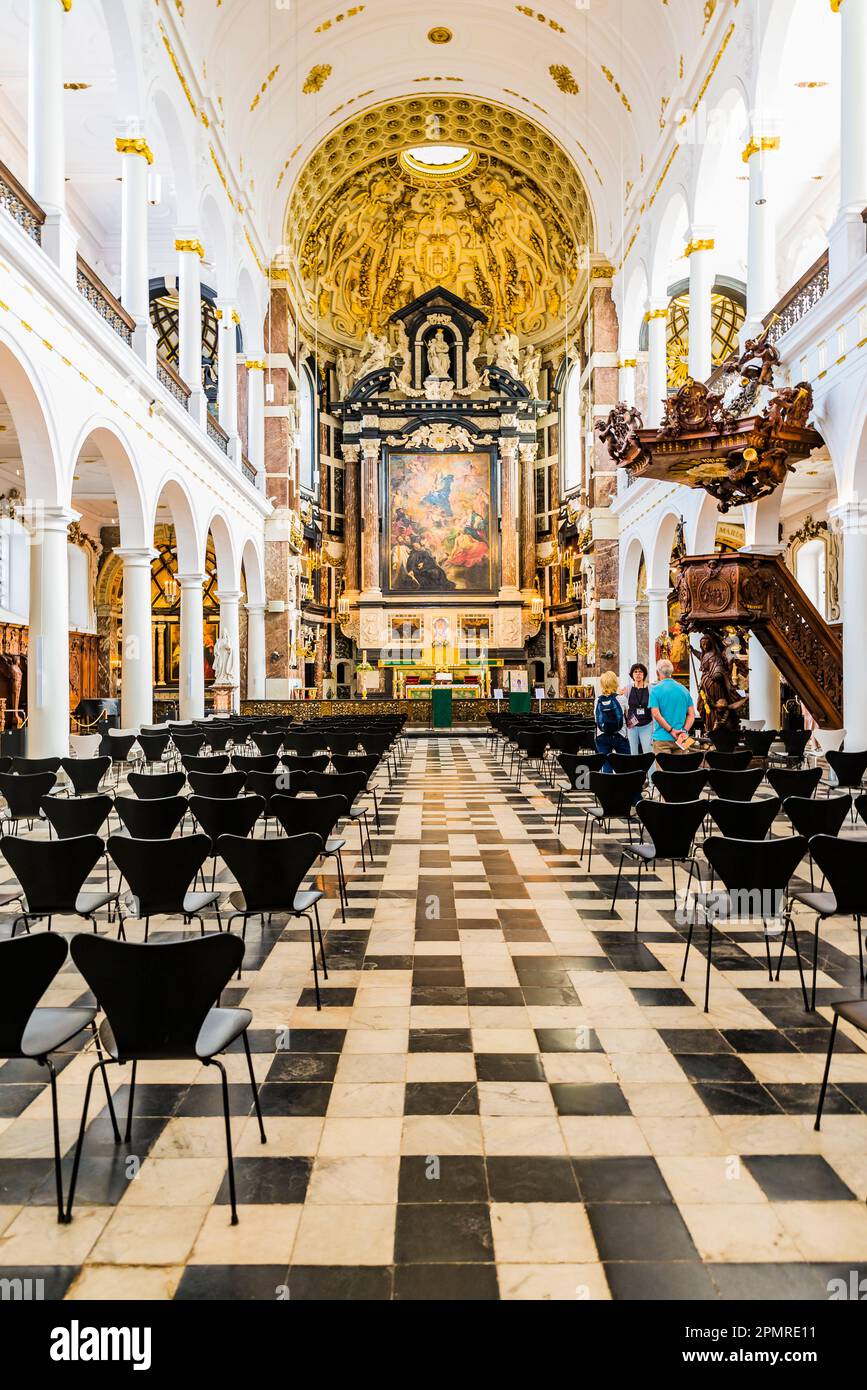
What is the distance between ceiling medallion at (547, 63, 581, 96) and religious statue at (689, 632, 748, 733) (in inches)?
720

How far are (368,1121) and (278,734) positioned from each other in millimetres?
8140

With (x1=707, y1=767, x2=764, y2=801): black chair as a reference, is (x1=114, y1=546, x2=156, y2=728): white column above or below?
above

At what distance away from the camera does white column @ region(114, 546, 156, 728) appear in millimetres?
15422

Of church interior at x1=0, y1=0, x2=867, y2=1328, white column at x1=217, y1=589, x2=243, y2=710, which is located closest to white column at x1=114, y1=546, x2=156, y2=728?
church interior at x1=0, y1=0, x2=867, y2=1328

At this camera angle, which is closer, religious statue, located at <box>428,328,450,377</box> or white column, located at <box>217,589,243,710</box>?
white column, located at <box>217,589,243,710</box>

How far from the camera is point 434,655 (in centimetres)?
3512

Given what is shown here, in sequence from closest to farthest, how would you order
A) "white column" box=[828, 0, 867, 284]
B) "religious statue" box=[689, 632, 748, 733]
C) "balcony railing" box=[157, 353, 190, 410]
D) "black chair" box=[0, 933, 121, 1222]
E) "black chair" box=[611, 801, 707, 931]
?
"black chair" box=[0, 933, 121, 1222] < "black chair" box=[611, 801, 707, 931] < "white column" box=[828, 0, 867, 284] < "religious statue" box=[689, 632, 748, 733] < "balcony railing" box=[157, 353, 190, 410]

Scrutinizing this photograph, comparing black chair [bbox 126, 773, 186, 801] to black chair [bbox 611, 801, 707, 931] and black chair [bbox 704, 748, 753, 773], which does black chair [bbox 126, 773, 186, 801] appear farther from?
black chair [bbox 704, 748, 753, 773]

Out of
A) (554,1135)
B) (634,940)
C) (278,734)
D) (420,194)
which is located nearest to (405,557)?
(420,194)

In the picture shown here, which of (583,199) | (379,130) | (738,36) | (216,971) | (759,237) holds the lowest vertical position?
(216,971)

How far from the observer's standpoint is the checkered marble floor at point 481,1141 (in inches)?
97.7

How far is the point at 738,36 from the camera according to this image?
1538 cm

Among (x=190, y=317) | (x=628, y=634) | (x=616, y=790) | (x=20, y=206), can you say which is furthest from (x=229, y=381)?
(x=616, y=790)
